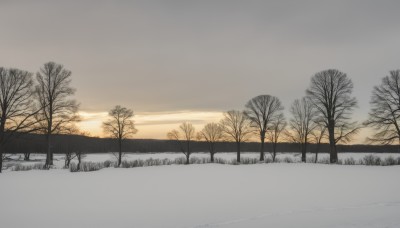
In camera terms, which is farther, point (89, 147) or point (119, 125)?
point (89, 147)

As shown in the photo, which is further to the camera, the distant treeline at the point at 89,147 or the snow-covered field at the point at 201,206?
the distant treeline at the point at 89,147

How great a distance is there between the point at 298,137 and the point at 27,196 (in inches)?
1724

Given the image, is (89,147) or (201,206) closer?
(201,206)

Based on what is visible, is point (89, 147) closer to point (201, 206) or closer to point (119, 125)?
point (119, 125)

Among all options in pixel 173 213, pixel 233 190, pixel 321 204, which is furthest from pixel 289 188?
pixel 173 213

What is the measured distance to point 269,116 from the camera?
49219 mm

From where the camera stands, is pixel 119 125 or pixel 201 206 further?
pixel 119 125

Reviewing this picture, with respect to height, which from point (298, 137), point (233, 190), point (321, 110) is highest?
point (321, 110)

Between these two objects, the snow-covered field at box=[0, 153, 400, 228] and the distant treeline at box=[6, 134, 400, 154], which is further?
the distant treeline at box=[6, 134, 400, 154]

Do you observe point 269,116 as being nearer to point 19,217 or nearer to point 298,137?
point 298,137

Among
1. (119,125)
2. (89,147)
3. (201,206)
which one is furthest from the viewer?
(89,147)

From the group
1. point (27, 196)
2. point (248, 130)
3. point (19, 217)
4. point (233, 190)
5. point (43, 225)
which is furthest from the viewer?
point (248, 130)

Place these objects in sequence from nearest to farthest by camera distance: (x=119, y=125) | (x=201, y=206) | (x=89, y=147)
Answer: (x=201, y=206)
(x=119, y=125)
(x=89, y=147)

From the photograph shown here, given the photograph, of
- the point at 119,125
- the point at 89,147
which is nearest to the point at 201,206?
the point at 119,125
